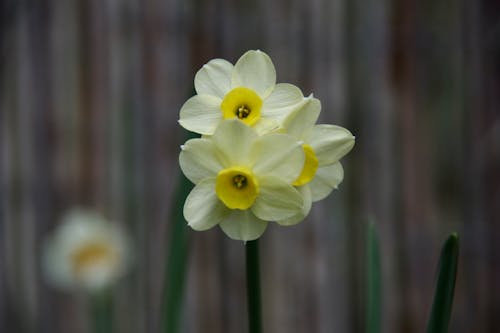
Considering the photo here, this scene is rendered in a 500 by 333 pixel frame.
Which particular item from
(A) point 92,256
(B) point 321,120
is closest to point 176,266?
(A) point 92,256

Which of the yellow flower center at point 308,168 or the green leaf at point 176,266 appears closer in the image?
the yellow flower center at point 308,168

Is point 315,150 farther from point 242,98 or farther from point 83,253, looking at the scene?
point 83,253

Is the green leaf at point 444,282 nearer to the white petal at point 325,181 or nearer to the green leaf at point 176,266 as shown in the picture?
the white petal at point 325,181

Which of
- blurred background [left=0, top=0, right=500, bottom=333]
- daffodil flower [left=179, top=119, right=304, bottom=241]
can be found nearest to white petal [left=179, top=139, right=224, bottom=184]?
daffodil flower [left=179, top=119, right=304, bottom=241]

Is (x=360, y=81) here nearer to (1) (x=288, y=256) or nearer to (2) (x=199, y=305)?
(1) (x=288, y=256)

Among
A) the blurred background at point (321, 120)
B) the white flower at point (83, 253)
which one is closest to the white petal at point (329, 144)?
the white flower at point (83, 253)

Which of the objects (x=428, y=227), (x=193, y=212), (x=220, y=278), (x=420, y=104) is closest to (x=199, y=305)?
(x=220, y=278)

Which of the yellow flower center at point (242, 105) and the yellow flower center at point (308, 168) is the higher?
the yellow flower center at point (242, 105)
